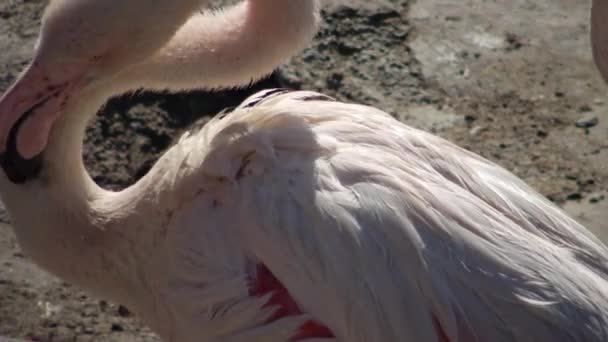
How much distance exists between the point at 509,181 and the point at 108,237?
3.86 ft

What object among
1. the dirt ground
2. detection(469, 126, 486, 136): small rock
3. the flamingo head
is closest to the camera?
the flamingo head

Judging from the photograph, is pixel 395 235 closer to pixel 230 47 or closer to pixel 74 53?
pixel 230 47

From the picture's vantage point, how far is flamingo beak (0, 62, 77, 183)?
7.93ft

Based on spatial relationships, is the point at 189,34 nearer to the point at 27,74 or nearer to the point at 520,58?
the point at 27,74

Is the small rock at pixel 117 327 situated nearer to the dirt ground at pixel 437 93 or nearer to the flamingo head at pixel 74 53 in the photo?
the dirt ground at pixel 437 93

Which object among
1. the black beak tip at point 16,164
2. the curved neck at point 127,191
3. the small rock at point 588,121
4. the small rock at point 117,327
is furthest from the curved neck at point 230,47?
the small rock at point 588,121

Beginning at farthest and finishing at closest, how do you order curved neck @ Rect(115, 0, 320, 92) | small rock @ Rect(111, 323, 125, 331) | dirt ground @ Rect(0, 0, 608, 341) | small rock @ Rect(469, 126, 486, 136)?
small rock @ Rect(469, 126, 486, 136) → dirt ground @ Rect(0, 0, 608, 341) → small rock @ Rect(111, 323, 125, 331) → curved neck @ Rect(115, 0, 320, 92)

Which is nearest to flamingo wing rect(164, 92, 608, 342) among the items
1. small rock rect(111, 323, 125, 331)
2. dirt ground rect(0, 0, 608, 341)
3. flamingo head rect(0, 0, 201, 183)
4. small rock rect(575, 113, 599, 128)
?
flamingo head rect(0, 0, 201, 183)

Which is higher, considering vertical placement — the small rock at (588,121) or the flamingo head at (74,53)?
the flamingo head at (74,53)

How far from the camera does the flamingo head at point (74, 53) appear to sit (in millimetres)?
2320

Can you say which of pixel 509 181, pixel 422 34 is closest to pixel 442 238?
pixel 509 181

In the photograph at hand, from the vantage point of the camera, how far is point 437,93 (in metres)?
4.79

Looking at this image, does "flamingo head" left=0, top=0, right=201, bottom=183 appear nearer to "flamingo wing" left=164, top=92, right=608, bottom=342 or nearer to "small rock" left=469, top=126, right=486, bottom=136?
"flamingo wing" left=164, top=92, right=608, bottom=342

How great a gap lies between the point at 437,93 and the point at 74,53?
2.74 meters
